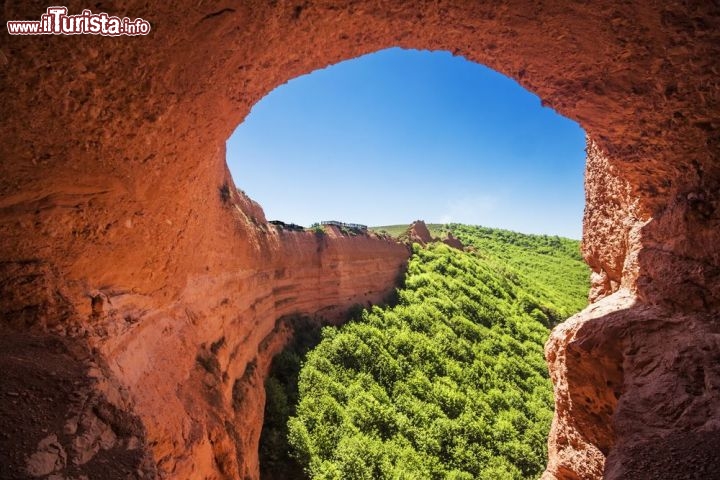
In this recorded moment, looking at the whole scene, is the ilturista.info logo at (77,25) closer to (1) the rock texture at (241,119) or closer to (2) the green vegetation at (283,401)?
(1) the rock texture at (241,119)

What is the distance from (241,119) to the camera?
4.41m

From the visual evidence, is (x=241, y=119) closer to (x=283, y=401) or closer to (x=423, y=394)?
(x=283, y=401)

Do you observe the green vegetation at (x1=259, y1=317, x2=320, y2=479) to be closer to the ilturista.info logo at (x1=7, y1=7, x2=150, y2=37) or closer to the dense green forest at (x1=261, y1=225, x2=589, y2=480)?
the dense green forest at (x1=261, y1=225, x2=589, y2=480)

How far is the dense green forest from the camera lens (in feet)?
32.4

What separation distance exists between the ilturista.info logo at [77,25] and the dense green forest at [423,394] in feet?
30.6

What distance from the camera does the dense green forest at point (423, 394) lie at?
32.4 ft

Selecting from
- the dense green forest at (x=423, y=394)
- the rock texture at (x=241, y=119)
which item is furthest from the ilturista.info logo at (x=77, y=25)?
the dense green forest at (x=423, y=394)

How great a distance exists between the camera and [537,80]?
416 cm

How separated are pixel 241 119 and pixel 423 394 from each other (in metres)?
11.7

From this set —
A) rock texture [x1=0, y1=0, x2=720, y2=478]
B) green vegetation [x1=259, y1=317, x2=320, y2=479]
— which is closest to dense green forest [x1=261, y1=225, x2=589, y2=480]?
green vegetation [x1=259, y1=317, x2=320, y2=479]

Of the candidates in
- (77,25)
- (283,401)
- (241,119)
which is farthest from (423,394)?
(77,25)

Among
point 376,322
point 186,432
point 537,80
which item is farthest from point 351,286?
point 537,80

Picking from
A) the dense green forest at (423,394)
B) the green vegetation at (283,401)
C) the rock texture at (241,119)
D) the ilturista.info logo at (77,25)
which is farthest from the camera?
the dense green forest at (423,394)

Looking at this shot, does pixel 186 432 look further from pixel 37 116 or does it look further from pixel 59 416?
pixel 37 116
